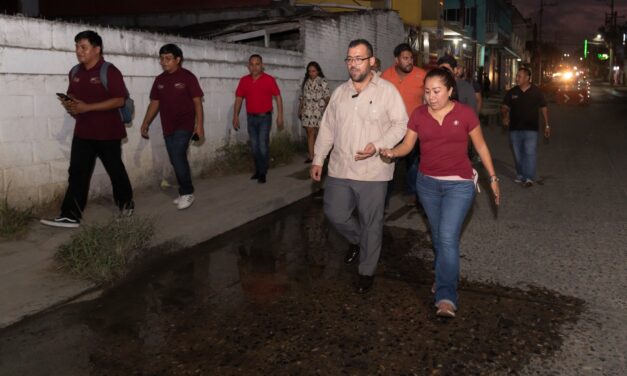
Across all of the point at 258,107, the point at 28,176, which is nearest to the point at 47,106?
the point at 28,176

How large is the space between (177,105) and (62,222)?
6.08ft

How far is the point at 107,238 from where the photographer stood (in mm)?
5500

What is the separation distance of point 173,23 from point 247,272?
18089 mm

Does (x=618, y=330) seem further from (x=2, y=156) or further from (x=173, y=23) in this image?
(x=173, y=23)

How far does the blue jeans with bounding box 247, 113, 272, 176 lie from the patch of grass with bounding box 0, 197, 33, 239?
12.4ft

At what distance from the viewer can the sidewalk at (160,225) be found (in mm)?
4848

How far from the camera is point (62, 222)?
6.47 m

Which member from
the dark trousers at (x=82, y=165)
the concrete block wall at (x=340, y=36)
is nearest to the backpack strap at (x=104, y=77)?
the dark trousers at (x=82, y=165)

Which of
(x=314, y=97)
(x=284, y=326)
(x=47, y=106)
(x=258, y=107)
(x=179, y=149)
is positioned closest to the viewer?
(x=284, y=326)

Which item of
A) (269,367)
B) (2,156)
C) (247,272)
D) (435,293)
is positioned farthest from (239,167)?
(269,367)

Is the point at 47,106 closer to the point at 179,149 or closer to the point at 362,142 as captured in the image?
the point at 179,149

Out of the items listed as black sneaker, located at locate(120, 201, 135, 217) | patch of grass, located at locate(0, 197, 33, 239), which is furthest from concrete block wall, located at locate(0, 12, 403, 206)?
black sneaker, located at locate(120, 201, 135, 217)

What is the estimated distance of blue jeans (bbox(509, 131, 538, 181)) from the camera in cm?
966

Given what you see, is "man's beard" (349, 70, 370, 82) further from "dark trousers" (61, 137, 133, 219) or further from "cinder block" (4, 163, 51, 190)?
"cinder block" (4, 163, 51, 190)
